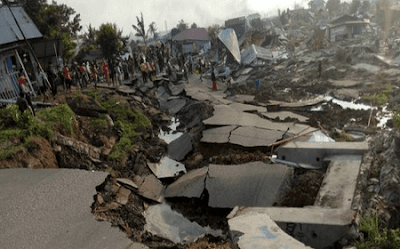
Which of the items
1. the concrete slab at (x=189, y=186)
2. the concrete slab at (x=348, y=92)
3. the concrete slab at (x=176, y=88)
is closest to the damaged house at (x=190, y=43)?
the concrete slab at (x=176, y=88)

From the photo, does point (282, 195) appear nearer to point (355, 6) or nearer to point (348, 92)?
point (348, 92)

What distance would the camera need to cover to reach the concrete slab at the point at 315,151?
662cm

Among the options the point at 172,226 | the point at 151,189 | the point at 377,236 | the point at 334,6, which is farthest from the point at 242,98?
the point at 334,6

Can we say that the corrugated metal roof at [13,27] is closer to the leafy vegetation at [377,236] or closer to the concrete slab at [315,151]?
the concrete slab at [315,151]

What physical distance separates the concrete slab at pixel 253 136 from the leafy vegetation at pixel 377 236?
3.67 meters

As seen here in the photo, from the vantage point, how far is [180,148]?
31.5 ft

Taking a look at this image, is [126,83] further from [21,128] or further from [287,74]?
[287,74]

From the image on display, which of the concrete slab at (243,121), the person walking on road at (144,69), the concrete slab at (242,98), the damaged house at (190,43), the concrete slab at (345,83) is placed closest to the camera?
the concrete slab at (243,121)

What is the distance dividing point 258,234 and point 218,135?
5124mm

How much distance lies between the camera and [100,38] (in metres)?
26.4

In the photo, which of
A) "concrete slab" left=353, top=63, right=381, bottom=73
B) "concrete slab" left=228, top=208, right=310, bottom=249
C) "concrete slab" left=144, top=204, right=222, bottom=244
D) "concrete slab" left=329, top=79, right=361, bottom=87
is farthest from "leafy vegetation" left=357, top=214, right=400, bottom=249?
"concrete slab" left=353, top=63, right=381, bottom=73

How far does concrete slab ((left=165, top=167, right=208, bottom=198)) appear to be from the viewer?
659cm

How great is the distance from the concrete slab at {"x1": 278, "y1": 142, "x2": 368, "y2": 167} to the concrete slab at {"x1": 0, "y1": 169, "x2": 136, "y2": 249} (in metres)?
4.47

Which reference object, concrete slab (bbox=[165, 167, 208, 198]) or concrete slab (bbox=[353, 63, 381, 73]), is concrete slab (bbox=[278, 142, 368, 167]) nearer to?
concrete slab (bbox=[165, 167, 208, 198])
